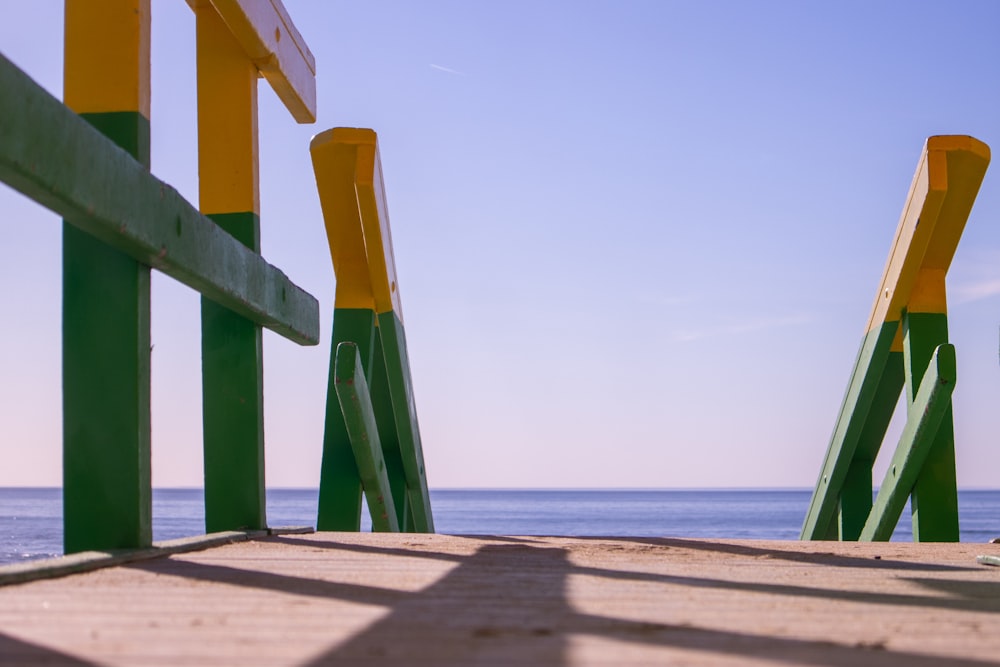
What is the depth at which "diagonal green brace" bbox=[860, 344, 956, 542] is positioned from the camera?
4.71m

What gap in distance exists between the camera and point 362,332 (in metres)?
6.26

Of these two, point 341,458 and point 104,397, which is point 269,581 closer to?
point 104,397

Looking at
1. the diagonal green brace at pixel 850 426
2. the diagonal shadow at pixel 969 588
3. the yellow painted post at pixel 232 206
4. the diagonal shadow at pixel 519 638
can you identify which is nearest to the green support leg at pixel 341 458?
the yellow painted post at pixel 232 206

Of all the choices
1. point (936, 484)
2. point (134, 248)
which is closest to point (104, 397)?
point (134, 248)

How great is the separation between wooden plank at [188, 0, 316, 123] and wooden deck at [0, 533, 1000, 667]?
2.01m

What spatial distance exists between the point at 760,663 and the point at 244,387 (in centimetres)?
289

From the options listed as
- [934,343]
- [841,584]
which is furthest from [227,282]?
[934,343]

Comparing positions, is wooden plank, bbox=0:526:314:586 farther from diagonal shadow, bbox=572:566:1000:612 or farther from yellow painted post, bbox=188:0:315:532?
diagonal shadow, bbox=572:566:1000:612

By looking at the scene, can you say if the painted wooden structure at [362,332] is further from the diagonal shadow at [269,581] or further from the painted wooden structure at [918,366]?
the painted wooden structure at [918,366]

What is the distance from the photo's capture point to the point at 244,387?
4.08m

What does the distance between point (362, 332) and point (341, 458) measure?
0.70m

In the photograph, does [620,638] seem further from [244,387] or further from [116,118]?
[244,387]

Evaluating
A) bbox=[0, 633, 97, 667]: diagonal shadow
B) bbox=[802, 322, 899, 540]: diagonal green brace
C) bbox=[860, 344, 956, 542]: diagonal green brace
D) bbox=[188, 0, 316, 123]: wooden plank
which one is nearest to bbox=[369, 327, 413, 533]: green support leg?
bbox=[188, 0, 316, 123]: wooden plank

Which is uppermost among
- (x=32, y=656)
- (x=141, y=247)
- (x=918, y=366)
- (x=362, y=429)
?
(x=141, y=247)
